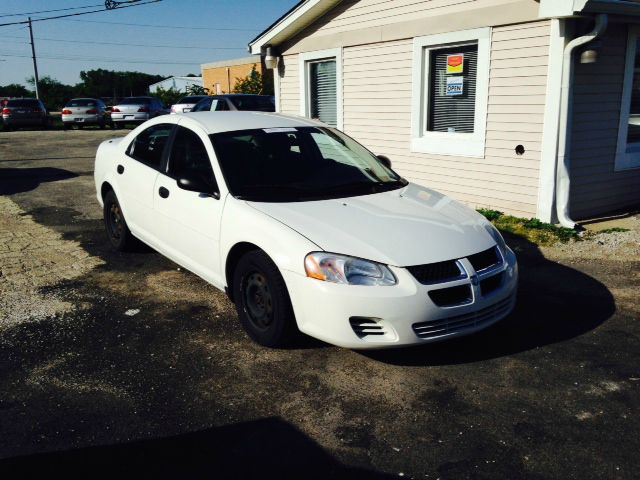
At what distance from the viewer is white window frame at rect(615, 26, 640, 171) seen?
26.3ft

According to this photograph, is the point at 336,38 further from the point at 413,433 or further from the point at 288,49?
the point at 413,433

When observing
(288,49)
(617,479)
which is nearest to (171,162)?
(617,479)

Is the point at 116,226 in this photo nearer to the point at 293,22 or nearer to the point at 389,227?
the point at 389,227

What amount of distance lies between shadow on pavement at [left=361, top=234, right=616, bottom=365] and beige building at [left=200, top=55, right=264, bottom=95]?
1271 inches

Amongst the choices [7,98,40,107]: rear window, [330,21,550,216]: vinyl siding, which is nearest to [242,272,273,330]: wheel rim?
[330,21,550,216]: vinyl siding

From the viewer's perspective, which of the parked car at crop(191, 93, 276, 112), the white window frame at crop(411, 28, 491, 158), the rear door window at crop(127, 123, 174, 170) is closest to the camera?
the rear door window at crop(127, 123, 174, 170)

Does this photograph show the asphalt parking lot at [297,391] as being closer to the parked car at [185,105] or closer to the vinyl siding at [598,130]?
the vinyl siding at [598,130]

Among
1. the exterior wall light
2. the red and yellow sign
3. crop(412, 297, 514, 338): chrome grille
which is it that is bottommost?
crop(412, 297, 514, 338): chrome grille

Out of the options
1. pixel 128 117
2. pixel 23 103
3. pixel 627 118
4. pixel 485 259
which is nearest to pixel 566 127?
pixel 627 118

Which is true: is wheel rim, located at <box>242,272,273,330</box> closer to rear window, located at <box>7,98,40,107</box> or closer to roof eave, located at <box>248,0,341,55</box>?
roof eave, located at <box>248,0,341,55</box>

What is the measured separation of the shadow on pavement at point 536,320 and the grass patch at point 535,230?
2.62 ft

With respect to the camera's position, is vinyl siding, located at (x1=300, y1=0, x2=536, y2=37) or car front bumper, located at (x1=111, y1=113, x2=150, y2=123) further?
car front bumper, located at (x1=111, y1=113, x2=150, y2=123)

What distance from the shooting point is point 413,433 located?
10.8ft

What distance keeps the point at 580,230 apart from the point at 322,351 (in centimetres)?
473
